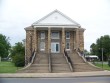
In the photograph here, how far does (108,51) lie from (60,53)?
4.35 metres

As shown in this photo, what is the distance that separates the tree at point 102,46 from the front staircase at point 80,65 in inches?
67.4

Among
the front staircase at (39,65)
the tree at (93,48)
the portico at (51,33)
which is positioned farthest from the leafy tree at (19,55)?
the tree at (93,48)

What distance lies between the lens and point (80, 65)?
8070mm

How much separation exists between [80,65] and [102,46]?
3537mm

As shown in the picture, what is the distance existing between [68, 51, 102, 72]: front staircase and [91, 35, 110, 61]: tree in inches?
67.4

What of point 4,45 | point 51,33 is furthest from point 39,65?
point 4,45

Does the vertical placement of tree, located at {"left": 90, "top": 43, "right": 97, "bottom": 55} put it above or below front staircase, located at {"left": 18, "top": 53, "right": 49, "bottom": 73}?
above

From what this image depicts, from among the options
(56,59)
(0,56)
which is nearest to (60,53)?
(56,59)

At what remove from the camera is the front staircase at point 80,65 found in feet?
23.5

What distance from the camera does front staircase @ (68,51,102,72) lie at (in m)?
7.16

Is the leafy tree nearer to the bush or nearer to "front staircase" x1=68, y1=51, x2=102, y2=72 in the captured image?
the bush

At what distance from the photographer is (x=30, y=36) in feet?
24.5

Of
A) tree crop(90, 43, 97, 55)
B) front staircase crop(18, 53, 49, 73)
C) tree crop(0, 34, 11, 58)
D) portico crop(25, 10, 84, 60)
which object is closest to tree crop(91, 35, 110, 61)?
tree crop(90, 43, 97, 55)

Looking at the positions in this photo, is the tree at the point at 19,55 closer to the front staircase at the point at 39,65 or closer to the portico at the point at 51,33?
the front staircase at the point at 39,65
